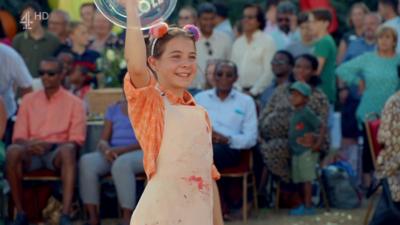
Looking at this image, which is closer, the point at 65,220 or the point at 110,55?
the point at 65,220

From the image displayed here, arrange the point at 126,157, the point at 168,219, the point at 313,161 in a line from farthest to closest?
the point at 313,161
the point at 126,157
the point at 168,219

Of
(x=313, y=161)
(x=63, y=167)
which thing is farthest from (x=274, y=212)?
(x=63, y=167)

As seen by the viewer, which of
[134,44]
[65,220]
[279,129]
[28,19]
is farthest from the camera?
[279,129]

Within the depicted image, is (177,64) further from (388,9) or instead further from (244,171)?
(388,9)

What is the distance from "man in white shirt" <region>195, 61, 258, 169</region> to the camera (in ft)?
36.8

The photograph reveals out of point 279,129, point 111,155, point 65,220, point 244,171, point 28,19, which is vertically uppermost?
point 28,19

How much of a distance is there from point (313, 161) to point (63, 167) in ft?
7.97

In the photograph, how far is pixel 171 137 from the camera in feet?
19.3

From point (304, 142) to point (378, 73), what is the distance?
1.30 metres

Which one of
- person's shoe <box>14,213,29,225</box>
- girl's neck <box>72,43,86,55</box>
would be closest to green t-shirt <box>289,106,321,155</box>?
person's shoe <box>14,213,29,225</box>

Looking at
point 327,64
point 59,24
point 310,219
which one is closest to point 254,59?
point 327,64

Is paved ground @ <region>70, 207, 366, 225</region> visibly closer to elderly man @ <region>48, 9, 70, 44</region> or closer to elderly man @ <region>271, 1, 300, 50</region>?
elderly man @ <region>271, 1, 300, 50</region>

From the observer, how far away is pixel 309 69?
1215cm

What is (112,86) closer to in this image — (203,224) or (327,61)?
(327,61)
